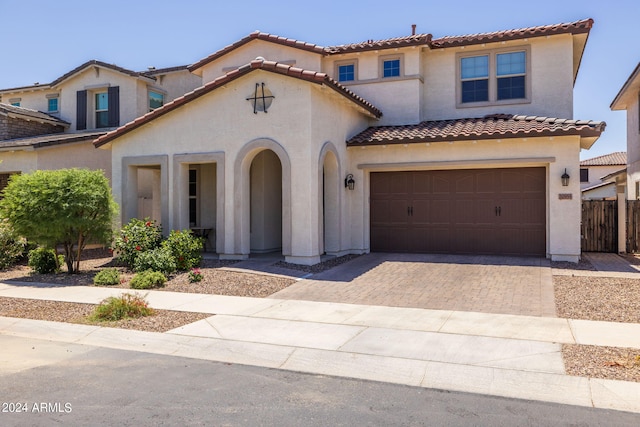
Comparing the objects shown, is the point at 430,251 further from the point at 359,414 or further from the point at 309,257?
the point at 359,414

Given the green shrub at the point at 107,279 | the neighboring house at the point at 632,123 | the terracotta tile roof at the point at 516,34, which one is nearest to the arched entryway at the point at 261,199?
the green shrub at the point at 107,279

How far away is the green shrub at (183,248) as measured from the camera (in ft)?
44.1

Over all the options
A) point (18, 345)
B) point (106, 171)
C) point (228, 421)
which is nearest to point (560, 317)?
point (228, 421)

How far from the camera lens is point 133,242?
13.9 m

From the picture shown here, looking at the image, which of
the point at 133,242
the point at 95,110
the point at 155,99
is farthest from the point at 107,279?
the point at 95,110

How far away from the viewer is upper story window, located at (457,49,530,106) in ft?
57.5

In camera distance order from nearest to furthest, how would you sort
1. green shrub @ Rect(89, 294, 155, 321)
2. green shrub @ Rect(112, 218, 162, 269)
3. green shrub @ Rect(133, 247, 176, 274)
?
green shrub @ Rect(89, 294, 155, 321), green shrub @ Rect(133, 247, 176, 274), green shrub @ Rect(112, 218, 162, 269)

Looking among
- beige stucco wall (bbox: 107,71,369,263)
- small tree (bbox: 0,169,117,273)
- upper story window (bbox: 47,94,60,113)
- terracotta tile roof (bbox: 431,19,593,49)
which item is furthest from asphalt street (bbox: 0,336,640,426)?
upper story window (bbox: 47,94,60,113)

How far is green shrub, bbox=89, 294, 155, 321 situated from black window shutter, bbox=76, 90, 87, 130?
1685 centimetres

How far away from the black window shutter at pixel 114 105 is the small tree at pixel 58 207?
405 inches

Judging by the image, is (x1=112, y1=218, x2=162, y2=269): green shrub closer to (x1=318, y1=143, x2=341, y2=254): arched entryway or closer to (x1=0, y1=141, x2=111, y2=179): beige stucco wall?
(x1=318, y1=143, x2=341, y2=254): arched entryway

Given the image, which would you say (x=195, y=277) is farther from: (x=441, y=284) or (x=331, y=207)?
(x=441, y=284)

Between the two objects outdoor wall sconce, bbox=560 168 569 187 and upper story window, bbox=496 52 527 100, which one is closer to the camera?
outdoor wall sconce, bbox=560 168 569 187

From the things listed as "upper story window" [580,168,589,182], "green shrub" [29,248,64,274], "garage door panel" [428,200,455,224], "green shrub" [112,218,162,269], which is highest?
"upper story window" [580,168,589,182]
